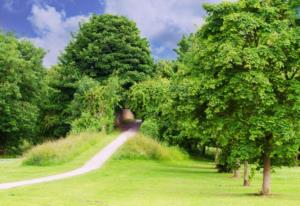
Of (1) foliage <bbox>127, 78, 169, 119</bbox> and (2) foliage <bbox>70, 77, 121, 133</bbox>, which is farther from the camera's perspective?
(1) foliage <bbox>127, 78, 169, 119</bbox>

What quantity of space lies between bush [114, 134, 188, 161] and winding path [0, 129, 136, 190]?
0.98 m

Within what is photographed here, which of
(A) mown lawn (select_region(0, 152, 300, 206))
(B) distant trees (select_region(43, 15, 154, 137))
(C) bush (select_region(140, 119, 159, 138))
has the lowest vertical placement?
(A) mown lawn (select_region(0, 152, 300, 206))

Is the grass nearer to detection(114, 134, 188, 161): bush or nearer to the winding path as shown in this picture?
the winding path

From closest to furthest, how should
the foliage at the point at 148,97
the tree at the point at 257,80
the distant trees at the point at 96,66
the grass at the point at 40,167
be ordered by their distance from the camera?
the tree at the point at 257,80 → the grass at the point at 40,167 → the foliage at the point at 148,97 → the distant trees at the point at 96,66

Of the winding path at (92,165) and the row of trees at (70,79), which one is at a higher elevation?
the row of trees at (70,79)

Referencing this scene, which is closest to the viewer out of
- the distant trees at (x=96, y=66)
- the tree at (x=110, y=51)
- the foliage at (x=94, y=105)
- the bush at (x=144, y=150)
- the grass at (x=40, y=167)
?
the grass at (x=40, y=167)

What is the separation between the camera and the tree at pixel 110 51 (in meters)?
71.2

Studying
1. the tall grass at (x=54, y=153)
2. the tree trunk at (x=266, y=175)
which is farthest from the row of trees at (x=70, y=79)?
the tree trunk at (x=266, y=175)

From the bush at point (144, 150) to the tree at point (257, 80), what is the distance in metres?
23.9

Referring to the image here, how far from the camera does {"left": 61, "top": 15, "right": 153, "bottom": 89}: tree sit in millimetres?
71250

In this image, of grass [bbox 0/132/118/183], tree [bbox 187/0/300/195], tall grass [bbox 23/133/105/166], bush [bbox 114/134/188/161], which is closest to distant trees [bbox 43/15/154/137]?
grass [bbox 0/132/118/183]

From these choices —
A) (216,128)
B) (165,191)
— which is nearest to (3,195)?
(165,191)

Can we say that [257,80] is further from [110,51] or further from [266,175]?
[110,51]

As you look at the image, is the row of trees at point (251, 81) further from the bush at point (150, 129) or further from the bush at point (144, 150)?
the bush at point (150, 129)
